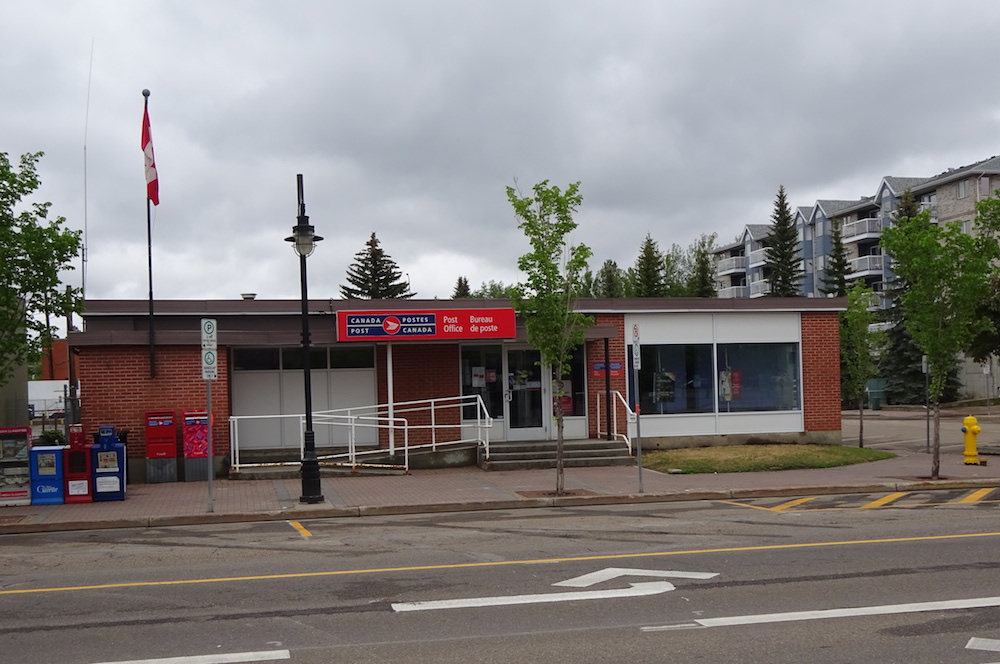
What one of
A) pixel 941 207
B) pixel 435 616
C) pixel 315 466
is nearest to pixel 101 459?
pixel 315 466

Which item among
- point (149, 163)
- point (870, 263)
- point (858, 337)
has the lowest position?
point (858, 337)

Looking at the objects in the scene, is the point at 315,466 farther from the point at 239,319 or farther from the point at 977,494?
the point at 977,494

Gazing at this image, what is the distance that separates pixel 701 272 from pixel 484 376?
53.8m

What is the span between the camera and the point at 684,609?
8195mm

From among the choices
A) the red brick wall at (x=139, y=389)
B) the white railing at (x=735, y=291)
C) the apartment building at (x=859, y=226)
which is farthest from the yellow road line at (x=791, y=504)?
the white railing at (x=735, y=291)

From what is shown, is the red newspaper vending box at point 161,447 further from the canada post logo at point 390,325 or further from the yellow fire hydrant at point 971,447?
the yellow fire hydrant at point 971,447

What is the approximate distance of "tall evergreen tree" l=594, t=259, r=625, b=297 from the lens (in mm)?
82625

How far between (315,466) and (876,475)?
1106 centimetres

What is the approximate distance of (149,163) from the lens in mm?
19688

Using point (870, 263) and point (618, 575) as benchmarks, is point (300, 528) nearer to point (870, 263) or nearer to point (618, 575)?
point (618, 575)

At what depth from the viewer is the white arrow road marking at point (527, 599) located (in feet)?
27.6

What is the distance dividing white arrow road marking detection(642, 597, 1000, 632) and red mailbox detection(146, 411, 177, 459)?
1385 centimetres

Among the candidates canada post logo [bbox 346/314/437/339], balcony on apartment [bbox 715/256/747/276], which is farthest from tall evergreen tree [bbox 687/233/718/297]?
canada post logo [bbox 346/314/437/339]

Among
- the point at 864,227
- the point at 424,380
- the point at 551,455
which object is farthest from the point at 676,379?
the point at 864,227
